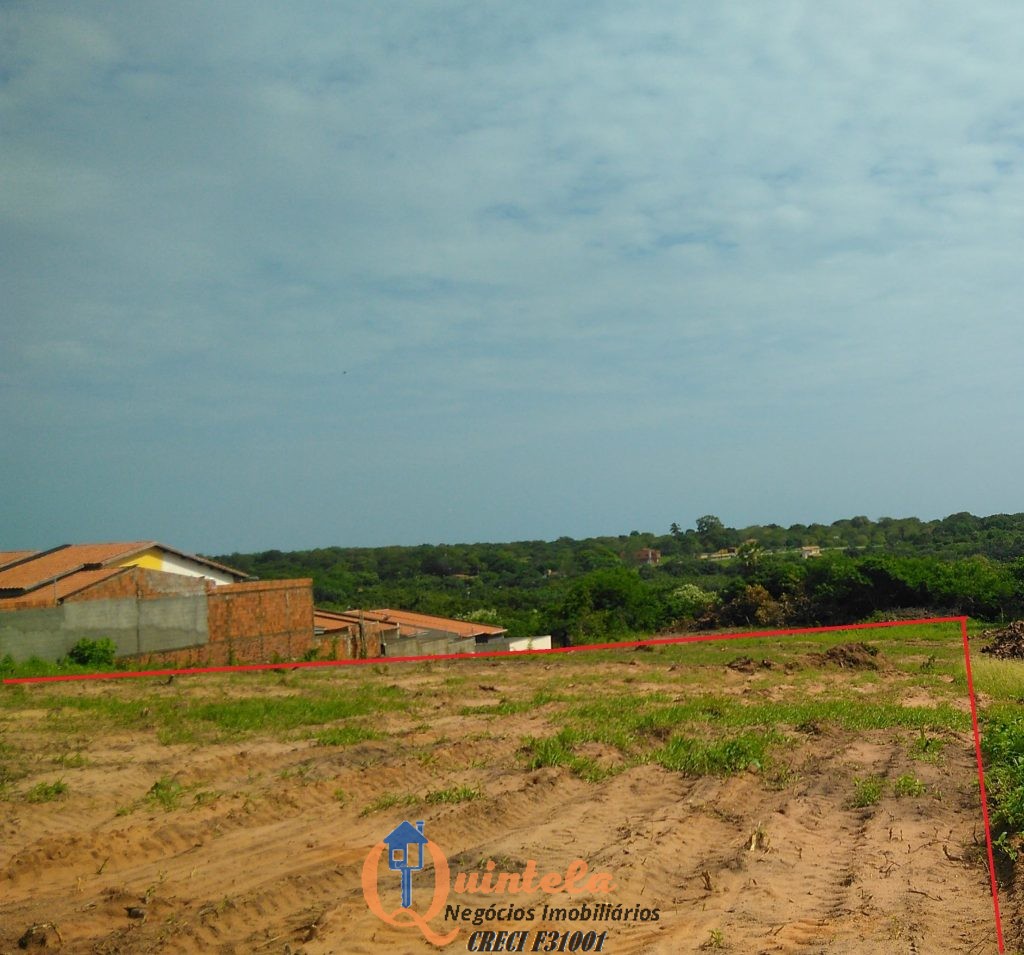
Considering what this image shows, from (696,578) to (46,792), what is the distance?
195 feet

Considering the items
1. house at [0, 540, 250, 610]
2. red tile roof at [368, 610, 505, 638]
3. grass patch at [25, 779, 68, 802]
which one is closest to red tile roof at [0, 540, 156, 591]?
house at [0, 540, 250, 610]

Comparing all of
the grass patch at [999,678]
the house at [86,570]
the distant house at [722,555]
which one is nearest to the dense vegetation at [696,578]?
the distant house at [722,555]


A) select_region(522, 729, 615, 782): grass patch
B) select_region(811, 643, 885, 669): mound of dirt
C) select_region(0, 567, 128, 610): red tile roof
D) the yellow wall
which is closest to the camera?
select_region(522, 729, 615, 782): grass patch

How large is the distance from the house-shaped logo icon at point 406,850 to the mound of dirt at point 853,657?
13.8 meters

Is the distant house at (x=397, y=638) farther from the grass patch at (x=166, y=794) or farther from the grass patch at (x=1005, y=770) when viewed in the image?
the grass patch at (x=1005, y=770)

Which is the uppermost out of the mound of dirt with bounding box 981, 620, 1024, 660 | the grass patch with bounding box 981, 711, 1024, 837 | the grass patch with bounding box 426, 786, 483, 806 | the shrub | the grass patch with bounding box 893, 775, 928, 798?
the shrub

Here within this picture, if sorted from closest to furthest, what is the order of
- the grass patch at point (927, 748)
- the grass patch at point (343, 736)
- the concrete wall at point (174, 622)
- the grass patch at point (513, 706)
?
the grass patch at point (927, 748)
the grass patch at point (343, 736)
the grass patch at point (513, 706)
the concrete wall at point (174, 622)

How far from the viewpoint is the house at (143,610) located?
1986 centimetres

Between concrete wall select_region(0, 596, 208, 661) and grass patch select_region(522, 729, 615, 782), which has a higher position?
concrete wall select_region(0, 596, 208, 661)

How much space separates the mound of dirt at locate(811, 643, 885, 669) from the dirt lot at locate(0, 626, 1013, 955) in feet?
15.5

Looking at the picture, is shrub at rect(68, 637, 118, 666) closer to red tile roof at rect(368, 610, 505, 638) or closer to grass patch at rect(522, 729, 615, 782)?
grass patch at rect(522, 729, 615, 782)

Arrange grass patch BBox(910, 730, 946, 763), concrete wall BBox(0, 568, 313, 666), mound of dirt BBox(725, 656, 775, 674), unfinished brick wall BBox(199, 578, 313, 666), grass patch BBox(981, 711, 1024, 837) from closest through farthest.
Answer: grass patch BBox(981, 711, 1024, 837) < grass patch BBox(910, 730, 946, 763) < mound of dirt BBox(725, 656, 775, 674) < concrete wall BBox(0, 568, 313, 666) < unfinished brick wall BBox(199, 578, 313, 666)

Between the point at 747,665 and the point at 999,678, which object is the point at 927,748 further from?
the point at 747,665

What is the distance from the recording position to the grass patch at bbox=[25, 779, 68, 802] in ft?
26.0
